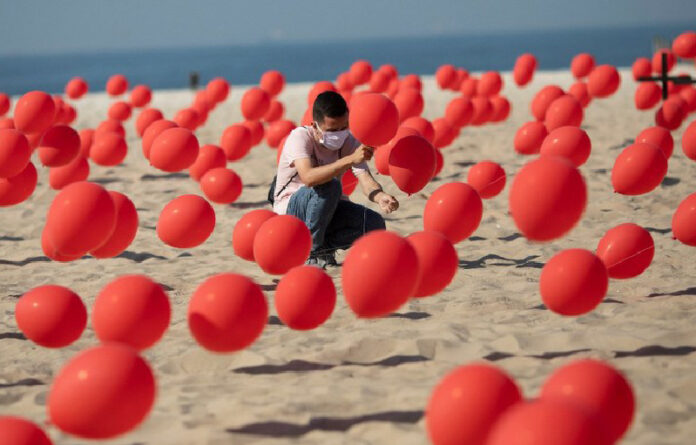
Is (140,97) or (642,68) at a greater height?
(642,68)

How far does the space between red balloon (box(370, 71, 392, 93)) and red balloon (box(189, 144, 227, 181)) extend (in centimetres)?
391

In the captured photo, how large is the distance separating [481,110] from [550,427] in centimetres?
828

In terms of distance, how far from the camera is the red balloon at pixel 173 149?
6.79m

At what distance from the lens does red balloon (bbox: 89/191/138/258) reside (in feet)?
15.3

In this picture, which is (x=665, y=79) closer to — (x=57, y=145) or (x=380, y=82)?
(x=380, y=82)

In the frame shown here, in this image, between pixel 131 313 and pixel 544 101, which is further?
pixel 544 101

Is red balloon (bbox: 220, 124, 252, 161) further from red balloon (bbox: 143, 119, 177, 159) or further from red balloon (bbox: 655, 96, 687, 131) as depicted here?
red balloon (bbox: 655, 96, 687, 131)

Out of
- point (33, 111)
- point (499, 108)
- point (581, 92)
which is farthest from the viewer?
point (499, 108)

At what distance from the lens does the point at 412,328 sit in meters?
4.19

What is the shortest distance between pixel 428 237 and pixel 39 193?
559cm

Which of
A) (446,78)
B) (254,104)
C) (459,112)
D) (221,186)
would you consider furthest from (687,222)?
(446,78)

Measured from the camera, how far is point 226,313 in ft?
11.2

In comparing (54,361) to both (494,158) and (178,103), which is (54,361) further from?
(178,103)

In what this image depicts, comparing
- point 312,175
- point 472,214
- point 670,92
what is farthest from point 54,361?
point 670,92
